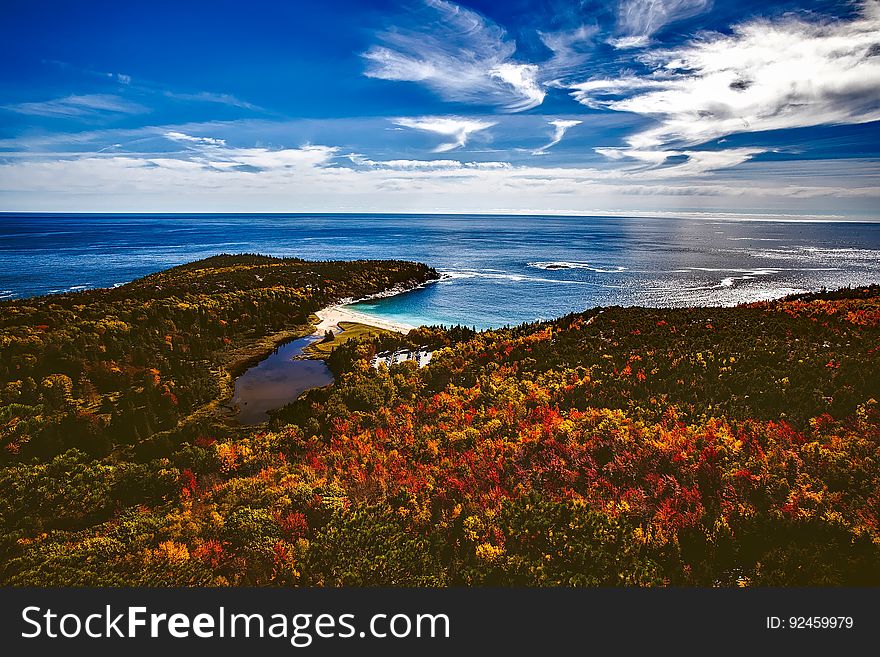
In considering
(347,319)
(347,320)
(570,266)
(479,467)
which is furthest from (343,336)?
(570,266)

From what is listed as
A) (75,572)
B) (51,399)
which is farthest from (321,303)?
(75,572)

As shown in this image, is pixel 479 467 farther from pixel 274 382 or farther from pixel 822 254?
pixel 822 254

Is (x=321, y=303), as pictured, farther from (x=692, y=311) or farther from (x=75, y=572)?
(x=75, y=572)

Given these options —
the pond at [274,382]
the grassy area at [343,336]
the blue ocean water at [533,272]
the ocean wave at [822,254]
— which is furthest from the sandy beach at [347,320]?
the ocean wave at [822,254]

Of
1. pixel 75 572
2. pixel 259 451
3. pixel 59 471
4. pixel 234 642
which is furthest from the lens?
pixel 259 451

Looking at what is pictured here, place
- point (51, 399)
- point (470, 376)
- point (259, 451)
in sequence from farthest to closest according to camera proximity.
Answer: point (470, 376) → point (51, 399) → point (259, 451)

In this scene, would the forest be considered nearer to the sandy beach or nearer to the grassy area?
the grassy area

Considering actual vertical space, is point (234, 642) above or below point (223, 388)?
above
